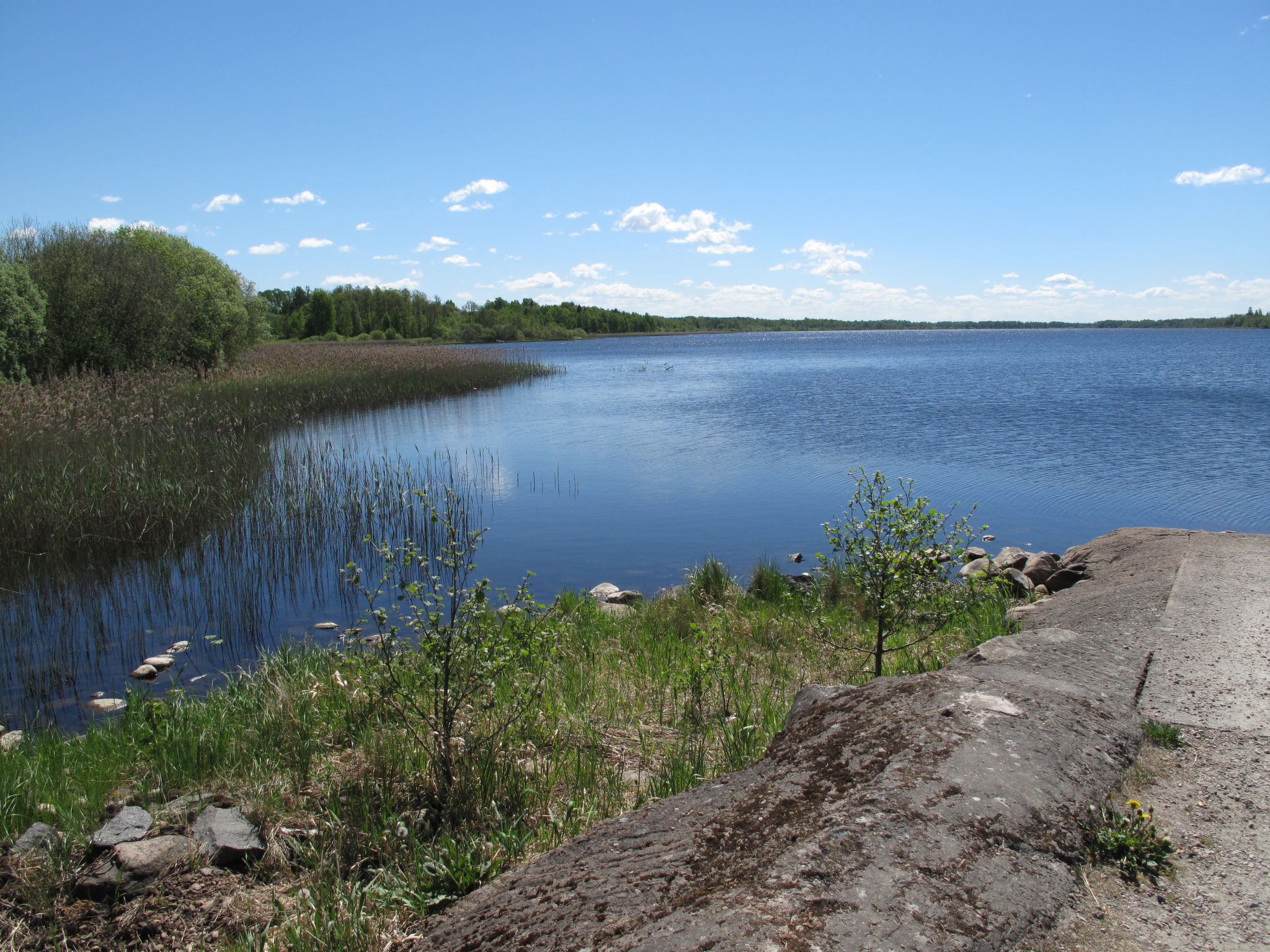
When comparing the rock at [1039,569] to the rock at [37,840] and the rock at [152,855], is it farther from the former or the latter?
the rock at [37,840]

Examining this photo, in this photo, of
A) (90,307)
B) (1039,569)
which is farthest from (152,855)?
(90,307)

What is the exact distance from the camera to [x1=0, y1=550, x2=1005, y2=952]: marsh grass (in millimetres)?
3422

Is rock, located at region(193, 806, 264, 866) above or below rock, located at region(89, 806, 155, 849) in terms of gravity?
below

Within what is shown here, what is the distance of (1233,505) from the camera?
1354 cm

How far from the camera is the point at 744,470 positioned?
18.2 m

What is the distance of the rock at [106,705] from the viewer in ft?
21.6

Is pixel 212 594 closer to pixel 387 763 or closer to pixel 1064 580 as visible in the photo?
pixel 387 763

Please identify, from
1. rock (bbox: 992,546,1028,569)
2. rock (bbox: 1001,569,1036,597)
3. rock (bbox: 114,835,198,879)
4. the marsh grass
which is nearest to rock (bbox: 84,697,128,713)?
the marsh grass

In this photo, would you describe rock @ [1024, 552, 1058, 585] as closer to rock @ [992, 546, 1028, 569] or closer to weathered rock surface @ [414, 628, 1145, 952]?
rock @ [992, 546, 1028, 569]

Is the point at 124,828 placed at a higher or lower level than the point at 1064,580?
higher

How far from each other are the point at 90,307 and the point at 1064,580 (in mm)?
27422

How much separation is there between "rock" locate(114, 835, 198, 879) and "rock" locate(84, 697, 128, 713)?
3.62 meters

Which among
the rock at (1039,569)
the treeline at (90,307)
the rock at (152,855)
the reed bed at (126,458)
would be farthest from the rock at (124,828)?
the treeline at (90,307)

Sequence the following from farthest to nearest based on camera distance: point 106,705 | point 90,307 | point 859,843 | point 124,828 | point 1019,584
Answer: point 90,307, point 1019,584, point 106,705, point 124,828, point 859,843
